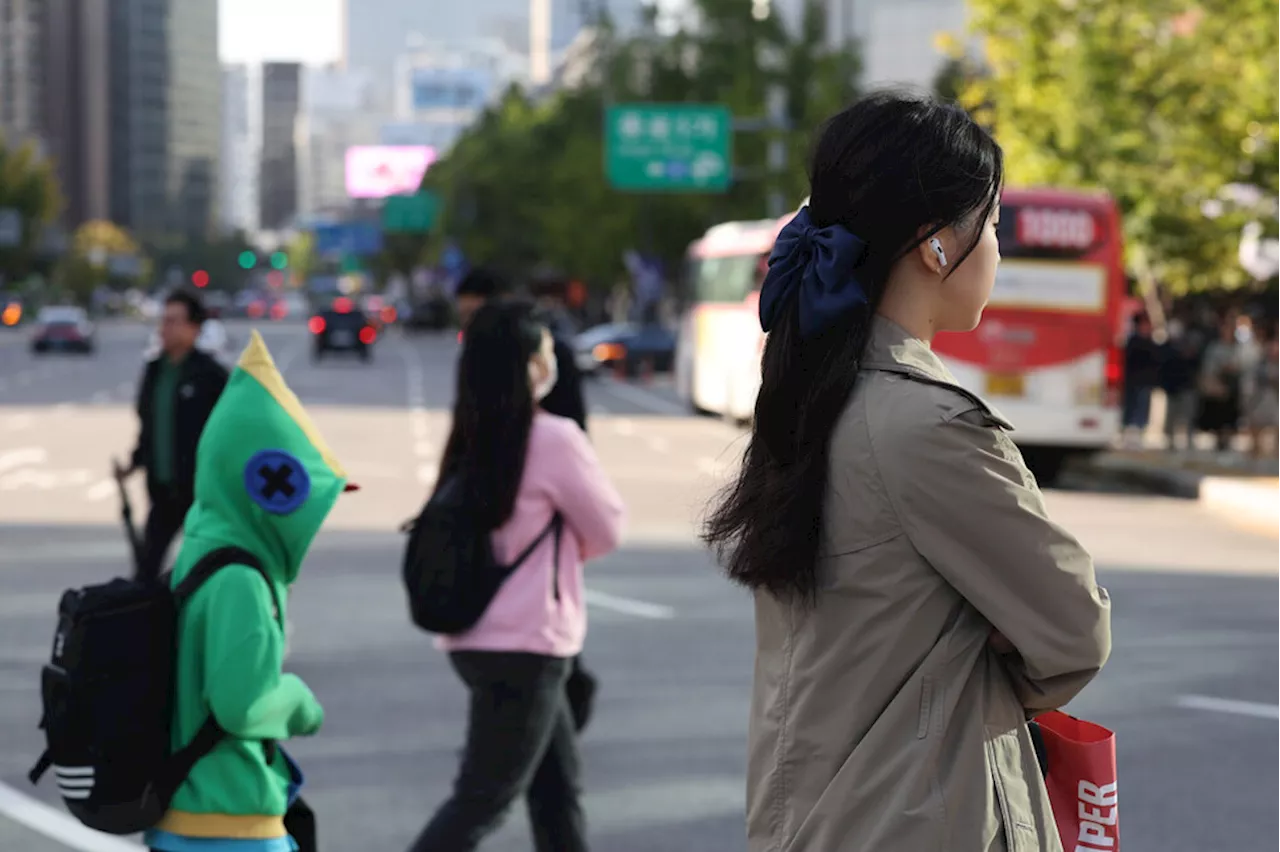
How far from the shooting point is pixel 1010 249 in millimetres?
22406

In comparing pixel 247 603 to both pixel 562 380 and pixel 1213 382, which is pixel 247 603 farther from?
pixel 1213 382

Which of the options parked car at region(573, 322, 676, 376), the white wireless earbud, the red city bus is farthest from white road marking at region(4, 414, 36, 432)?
the white wireless earbud

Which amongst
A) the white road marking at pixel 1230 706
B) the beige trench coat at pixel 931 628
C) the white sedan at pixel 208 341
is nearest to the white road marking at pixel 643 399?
the white sedan at pixel 208 341

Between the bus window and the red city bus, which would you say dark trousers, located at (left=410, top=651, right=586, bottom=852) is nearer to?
the red city bus

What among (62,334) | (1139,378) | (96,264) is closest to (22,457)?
(1139,378)

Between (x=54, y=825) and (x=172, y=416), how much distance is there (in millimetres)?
2831

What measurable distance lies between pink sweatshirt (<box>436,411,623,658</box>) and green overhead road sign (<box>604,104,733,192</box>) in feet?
155

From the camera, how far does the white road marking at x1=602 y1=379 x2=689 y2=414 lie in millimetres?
37312

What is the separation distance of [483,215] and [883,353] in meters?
94.9

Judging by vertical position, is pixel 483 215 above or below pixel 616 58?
below

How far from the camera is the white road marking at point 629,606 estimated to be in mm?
11578

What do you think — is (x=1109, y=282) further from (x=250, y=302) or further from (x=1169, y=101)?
Answer: (x=250, y=302)

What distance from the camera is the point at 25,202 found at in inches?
4272

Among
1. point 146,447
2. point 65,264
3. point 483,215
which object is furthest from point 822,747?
point 65,264
